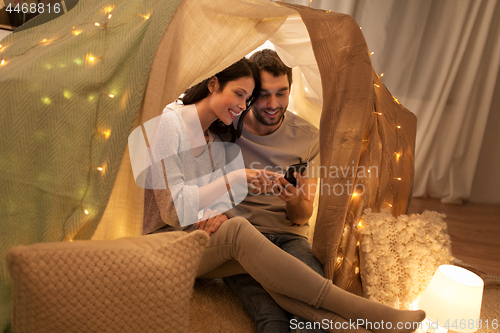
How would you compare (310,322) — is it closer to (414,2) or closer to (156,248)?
(156,248)

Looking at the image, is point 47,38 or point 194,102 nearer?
point 47,38

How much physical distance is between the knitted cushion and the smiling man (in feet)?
1.43

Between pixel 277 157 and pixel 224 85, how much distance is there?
1.30 ft

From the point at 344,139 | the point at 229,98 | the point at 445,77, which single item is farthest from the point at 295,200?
the point at 445,77

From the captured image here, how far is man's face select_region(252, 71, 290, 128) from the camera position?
1.44 metres

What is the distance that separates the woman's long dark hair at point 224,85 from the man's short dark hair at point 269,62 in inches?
1.4

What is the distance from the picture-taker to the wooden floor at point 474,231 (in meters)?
1.87

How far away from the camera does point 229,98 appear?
4.37ft

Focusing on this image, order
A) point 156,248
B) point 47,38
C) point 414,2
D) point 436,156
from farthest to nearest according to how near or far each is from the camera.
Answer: point 436,156 < point 414,2 < point 47,38 < point 156,248

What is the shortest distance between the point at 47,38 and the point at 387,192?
1.31m

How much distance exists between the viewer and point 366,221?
1.28 m

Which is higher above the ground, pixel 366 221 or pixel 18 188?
pixel 18 188

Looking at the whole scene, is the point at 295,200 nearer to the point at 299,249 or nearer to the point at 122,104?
the point at 299,249

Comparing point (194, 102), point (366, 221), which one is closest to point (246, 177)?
point (194, 102)
